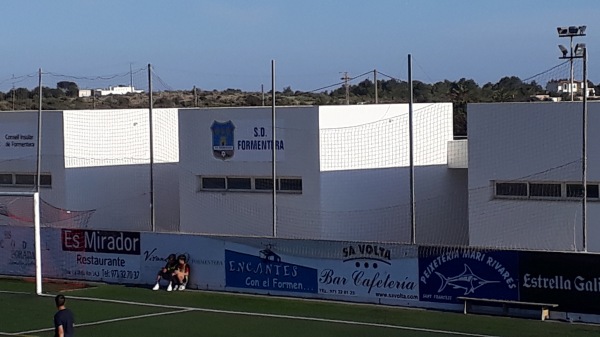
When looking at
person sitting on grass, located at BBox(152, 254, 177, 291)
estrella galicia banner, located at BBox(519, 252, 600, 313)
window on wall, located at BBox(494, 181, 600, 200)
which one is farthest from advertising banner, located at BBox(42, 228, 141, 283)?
estrella galicia banner, located at BBox(519, 252, 600, 313)

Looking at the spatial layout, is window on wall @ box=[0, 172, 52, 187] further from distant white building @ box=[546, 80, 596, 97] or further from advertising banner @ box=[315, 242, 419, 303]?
distant white building @ box=[546, 80, 596, 97]

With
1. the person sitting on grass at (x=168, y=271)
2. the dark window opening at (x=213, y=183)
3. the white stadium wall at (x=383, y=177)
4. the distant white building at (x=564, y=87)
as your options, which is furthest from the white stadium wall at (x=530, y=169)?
the dark window opening at (x=213, y=183)

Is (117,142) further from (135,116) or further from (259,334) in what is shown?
(259,334)

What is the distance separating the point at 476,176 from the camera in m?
29.0

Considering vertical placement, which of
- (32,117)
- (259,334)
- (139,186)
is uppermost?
(32,117)

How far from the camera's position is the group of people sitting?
92.7 feet

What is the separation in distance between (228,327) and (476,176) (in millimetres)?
9317

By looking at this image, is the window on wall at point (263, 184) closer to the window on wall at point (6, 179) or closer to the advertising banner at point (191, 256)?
the advertising banner at point (191, 256)

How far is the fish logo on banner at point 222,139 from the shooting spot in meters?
34.1

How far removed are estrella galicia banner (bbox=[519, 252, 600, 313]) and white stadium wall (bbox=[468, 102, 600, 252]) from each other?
14.7 feet

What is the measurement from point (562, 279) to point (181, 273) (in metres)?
10.3

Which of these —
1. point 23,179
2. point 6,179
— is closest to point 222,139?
point 23,179

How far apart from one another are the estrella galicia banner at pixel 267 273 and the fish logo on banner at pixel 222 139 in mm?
7006

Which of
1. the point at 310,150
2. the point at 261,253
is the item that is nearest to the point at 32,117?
the point at 310,150
